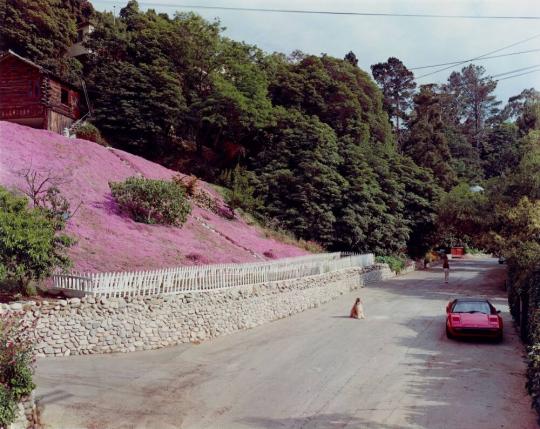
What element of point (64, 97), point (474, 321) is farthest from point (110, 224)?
point (64, 97)

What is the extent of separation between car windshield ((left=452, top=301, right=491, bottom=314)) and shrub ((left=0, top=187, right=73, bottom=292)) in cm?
1306

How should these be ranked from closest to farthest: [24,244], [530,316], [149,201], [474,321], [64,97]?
[24,244] → [530,316] → [474,321] → [149,201] → [64,97]

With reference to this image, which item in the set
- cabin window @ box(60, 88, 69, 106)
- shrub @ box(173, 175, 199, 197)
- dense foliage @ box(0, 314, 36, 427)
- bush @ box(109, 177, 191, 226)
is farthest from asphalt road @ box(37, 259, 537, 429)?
cabin window @ box(60, 88, 69, 106)

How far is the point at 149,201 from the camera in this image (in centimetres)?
2430

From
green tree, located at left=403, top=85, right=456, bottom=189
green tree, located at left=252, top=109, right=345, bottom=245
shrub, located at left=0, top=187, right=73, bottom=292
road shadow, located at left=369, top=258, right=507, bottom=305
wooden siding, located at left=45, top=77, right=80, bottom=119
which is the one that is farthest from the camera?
green tree, located at left=403, top=85, right=456, bottom=189

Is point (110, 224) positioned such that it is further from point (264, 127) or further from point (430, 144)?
point (430, 144)

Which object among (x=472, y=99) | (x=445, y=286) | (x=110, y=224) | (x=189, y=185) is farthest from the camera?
(x=472, y=99)

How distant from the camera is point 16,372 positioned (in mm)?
7879

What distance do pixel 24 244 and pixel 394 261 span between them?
99.6 ft

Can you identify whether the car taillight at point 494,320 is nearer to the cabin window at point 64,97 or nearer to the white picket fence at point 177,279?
the white picket fence at point 177,279

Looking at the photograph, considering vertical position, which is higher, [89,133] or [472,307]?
[89,133]

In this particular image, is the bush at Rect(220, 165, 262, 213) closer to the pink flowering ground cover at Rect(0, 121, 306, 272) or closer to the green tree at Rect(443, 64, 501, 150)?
the pink flowering ground cover at Rect(0, 121, 306, 272)

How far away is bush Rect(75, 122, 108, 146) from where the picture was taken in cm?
3378

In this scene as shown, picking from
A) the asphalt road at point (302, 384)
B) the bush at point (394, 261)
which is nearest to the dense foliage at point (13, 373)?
the asphalt road at point (302, 384)
